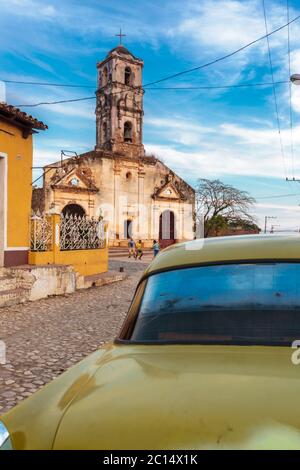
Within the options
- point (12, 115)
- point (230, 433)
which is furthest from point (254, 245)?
point (12, 115)

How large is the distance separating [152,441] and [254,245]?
1317 millimetres

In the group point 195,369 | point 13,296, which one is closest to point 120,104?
point 13,296

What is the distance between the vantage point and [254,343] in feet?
6.02

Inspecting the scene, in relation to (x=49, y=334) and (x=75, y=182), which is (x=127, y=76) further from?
(x=49, y=334)

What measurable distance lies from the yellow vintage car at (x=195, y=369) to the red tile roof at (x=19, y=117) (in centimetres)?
956

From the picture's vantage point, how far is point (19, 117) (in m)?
11.2

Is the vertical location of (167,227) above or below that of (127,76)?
below

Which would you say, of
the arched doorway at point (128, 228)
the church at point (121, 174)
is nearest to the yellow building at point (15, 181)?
the church at point (121, 174)

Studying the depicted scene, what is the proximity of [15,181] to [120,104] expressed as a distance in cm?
2751

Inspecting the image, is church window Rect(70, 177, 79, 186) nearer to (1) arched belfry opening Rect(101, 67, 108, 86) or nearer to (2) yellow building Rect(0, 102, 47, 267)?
(1) arched belfry opening Rect(101, 67, 108, 86)

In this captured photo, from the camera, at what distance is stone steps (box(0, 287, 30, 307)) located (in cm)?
960
